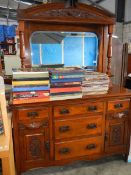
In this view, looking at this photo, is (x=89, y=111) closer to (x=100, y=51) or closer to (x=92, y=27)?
(x=100, y=51)

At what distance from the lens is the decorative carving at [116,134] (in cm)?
181

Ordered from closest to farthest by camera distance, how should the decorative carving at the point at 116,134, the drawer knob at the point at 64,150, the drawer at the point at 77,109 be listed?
the drawer at the point at 77,109 → the drawer knob at the point at 64,150 → the decorative carving at the point at 116,134

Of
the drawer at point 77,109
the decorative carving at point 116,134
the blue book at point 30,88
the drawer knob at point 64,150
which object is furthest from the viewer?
the decorative carving at point 116,134

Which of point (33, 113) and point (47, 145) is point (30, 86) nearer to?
point (33, 113)

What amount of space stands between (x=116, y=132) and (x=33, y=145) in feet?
2.90

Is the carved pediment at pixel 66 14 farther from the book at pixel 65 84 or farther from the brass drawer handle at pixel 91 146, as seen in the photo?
the brass drawer handle at pixel 91 146

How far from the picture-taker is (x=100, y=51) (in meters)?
1.98

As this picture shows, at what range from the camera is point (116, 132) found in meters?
1.83

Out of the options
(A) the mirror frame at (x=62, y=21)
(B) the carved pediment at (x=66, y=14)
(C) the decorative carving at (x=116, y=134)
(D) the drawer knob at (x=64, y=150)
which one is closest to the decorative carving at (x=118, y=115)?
(C) the decorative carving at (x=116, y=134)

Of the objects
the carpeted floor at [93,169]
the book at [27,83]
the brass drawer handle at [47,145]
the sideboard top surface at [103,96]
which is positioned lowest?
the carpeted floor at [93,169]

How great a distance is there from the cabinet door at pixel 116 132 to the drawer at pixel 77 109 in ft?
0.55

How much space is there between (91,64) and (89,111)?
2.01ft

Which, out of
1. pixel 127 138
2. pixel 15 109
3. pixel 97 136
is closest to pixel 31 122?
pixel 15 109

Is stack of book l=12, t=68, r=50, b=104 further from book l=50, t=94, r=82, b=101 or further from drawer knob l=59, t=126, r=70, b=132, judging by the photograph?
drawer knob l=59, t=126, r=70, b=132
